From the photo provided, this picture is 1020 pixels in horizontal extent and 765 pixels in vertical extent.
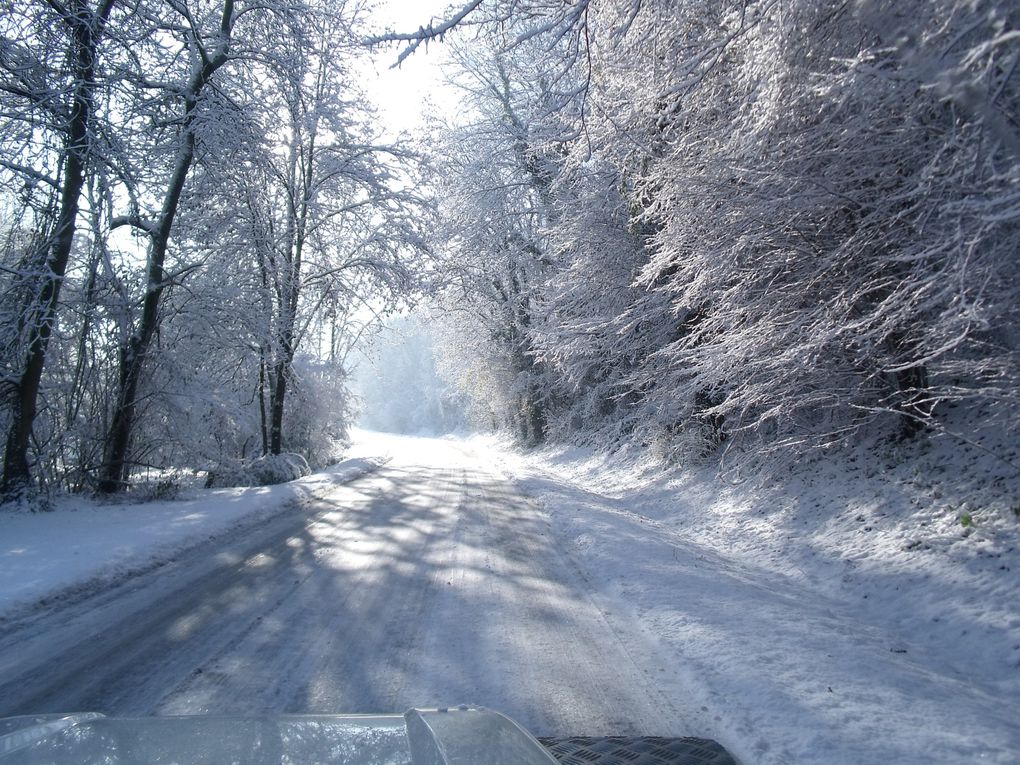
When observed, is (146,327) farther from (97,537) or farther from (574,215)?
(574,215)

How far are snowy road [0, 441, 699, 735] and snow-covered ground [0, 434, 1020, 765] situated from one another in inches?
4.5

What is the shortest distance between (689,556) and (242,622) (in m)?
5.20

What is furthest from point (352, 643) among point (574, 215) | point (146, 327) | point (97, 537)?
point (574, 215)

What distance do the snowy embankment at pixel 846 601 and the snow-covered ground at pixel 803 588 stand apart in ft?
0.06

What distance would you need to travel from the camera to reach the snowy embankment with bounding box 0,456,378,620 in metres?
6.38

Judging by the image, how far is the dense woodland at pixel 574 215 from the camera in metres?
5.25

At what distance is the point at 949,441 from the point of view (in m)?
7.39

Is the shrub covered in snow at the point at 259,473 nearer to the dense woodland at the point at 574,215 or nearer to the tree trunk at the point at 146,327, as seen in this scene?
the dense woodland at the point at 574,215

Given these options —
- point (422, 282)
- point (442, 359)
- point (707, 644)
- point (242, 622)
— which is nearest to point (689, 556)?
point (707, 644)

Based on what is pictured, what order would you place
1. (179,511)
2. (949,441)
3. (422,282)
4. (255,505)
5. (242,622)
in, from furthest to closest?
(422,282) → (255,505) → (179,511) → (949,441) → (242,622)

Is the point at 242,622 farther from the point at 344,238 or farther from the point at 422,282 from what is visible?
the point at 344,238

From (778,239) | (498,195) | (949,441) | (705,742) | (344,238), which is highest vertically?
(498,195)

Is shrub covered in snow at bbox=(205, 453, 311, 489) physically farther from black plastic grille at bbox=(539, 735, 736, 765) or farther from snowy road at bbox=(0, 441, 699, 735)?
black plastic grille at bbox=(539, 735, 736, 765)

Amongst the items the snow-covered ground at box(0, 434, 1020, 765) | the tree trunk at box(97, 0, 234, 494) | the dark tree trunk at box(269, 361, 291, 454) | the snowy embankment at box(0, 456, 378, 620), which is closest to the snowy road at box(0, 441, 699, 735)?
the snow-covered ground at box(0, 434, 1020, 765)
